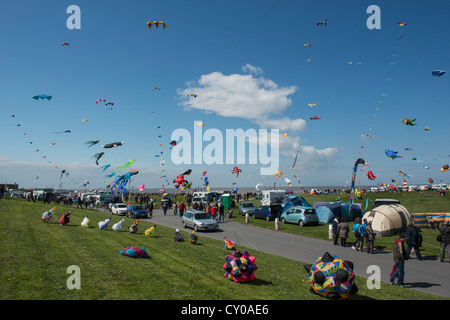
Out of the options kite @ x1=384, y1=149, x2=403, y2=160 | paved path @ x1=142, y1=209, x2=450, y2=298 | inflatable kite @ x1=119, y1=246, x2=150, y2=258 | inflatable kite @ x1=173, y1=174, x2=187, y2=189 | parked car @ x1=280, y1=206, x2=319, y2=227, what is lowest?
paved path @ x1=142, y1=209, x2=450, y2=298

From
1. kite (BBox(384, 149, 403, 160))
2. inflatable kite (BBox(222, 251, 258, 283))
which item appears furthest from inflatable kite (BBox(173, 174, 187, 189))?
inflatable kite (BBox(222, 251, 258, 283))

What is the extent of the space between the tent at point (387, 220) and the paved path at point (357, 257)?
3098 millimetres

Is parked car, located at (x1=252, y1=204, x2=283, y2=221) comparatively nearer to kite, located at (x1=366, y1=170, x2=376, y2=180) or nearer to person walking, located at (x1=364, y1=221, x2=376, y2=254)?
person walking, located at (x1=364, y1=221, x2=376, y2=254)

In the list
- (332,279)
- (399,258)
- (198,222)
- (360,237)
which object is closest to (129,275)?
(332,279)

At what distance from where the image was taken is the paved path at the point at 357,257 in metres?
9.91

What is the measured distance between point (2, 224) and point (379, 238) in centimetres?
2075

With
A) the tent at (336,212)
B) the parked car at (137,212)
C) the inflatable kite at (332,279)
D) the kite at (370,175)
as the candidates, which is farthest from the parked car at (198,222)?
the kite at (370,175)

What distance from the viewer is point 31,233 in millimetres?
11727

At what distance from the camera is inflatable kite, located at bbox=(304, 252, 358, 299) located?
6.66 meters

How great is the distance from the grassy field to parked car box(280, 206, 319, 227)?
1242 cm

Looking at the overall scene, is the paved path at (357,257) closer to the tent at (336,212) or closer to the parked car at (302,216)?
the parked car at (302,216)

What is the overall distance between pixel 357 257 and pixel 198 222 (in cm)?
1148

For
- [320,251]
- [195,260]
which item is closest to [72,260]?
[195,260]
